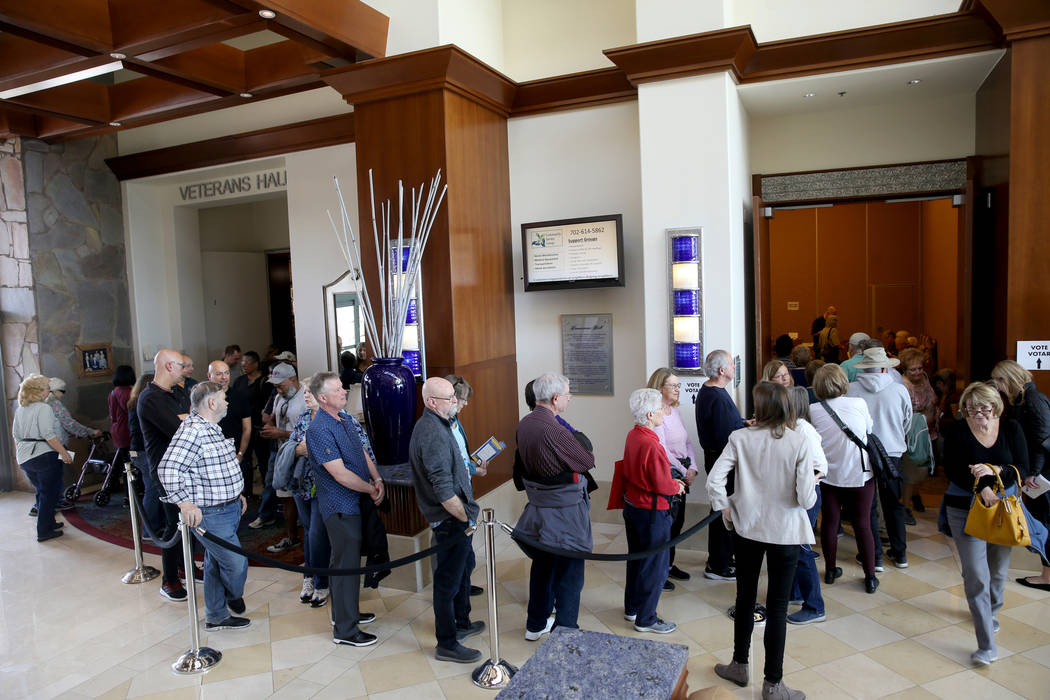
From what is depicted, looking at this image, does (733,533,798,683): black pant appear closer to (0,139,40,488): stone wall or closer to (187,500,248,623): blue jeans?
(187,500,248,623): blue jeans

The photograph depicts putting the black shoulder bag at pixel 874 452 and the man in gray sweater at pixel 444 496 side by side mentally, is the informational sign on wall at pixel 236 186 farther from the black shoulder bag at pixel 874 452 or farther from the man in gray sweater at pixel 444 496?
the black shoulder bag at pixel 874 452

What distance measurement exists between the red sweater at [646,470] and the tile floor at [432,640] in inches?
30.9

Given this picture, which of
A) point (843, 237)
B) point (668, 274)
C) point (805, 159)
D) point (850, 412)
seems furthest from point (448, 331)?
point (843, 237)

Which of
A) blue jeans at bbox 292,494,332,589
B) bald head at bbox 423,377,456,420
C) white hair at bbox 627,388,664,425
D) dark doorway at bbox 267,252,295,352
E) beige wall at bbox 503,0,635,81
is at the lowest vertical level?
blue jeans at bbox 292,494,332,589

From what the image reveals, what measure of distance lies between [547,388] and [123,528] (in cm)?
475

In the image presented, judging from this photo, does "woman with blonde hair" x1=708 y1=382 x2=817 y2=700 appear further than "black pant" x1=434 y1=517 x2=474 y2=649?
No

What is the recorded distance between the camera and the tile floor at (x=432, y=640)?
3.53 metres

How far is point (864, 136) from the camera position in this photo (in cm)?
615

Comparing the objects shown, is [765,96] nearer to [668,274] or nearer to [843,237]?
[668,274]

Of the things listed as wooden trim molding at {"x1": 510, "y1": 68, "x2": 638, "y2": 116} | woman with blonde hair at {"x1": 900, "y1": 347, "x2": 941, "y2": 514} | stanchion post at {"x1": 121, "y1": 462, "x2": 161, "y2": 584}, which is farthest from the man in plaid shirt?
woman with blonde hair at {"x1": 900, "y1": 347, "x2": 941, "y2": 514}

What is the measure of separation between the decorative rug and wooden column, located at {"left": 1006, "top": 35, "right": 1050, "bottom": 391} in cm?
533

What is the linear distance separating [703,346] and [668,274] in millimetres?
594

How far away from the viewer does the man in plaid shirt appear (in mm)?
3926

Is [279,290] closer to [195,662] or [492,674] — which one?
[195,662]
